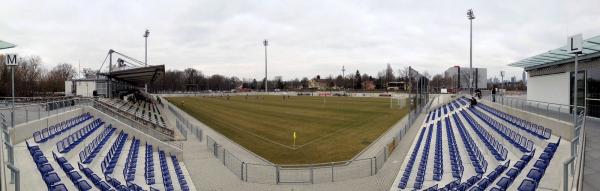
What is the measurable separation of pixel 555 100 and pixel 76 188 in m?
34.7

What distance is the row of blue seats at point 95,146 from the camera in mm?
17594

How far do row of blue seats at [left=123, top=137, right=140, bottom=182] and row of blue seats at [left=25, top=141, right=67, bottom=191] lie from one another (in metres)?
3.06

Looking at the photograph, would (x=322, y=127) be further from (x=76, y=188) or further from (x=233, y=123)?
(x=76, y=188)

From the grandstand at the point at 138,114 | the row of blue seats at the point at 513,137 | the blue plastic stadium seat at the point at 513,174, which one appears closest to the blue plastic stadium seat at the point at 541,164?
the blue plastic stadium seat at the point at 513,174

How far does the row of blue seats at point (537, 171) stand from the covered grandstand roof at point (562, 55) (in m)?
7.86

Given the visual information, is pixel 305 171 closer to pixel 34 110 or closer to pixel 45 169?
pixel 45 169

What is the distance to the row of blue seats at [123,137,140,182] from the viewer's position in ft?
54.6

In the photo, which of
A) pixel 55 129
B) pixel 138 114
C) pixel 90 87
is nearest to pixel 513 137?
pixel 55 129

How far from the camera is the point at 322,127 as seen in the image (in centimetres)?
4100

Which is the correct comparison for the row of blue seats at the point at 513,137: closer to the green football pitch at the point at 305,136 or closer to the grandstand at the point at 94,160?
the green football pitch at the point at 305,136

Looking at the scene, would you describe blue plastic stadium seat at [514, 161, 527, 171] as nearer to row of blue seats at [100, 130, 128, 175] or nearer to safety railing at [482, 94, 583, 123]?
safety railing at [482, 94, 583, 123]

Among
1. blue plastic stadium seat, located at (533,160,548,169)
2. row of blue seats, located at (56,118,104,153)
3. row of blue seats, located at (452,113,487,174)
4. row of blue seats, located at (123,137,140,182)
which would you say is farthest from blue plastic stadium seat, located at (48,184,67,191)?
blue plastic stadium seat, located at (533,160,548,169)

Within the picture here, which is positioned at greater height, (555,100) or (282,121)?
(555,100)

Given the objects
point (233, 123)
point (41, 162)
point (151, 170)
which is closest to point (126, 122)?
point (151, 170)
